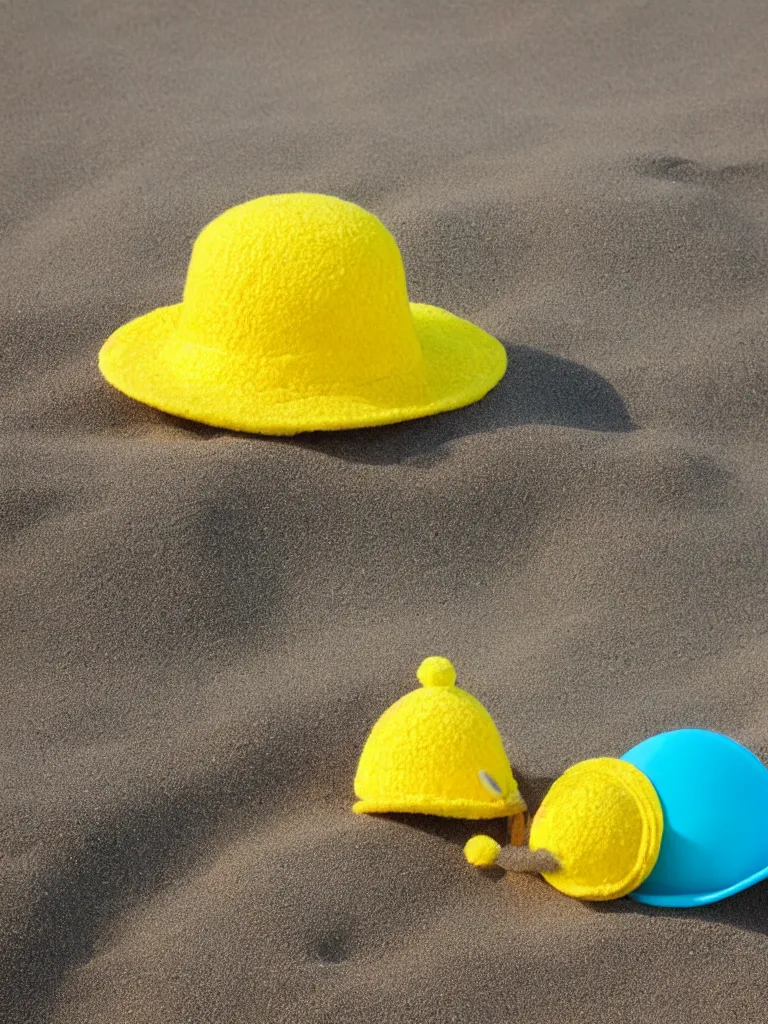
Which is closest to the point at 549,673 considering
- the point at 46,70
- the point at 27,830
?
the point at 27,830

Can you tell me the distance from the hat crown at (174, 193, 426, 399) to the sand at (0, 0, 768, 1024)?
0.53 feet

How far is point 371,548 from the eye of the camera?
2.58 m

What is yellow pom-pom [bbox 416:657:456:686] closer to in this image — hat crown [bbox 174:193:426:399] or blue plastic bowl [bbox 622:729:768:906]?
blue plastic bowl [bbox 622:729:768:906]

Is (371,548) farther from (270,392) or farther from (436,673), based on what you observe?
(436,673)

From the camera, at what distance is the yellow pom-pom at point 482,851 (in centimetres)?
184

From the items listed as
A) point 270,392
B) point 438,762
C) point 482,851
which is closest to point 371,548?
point 270,392

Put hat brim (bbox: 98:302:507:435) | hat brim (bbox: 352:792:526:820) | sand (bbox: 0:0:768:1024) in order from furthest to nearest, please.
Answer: hat brim (bbox: 98:302:507:435)
hat brim (bbox: 352:792:526:820)
sand (bbox: 0:0:768:1024)

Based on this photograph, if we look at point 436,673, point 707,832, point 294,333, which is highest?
point 294,333

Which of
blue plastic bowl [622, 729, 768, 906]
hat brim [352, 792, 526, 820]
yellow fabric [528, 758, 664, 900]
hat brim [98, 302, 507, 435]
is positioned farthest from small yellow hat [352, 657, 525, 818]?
hat brim [98, 302, 507, 435]

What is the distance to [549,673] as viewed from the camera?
2.33 metres

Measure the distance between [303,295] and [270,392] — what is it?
20cm

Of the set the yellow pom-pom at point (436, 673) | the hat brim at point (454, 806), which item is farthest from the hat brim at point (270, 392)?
the hat brim at point (454, 806)

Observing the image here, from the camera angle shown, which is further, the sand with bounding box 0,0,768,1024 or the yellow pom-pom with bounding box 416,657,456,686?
the yellow pom-pom with bounding box 416,657,456,686

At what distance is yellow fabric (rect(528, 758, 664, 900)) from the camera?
5.96ft
